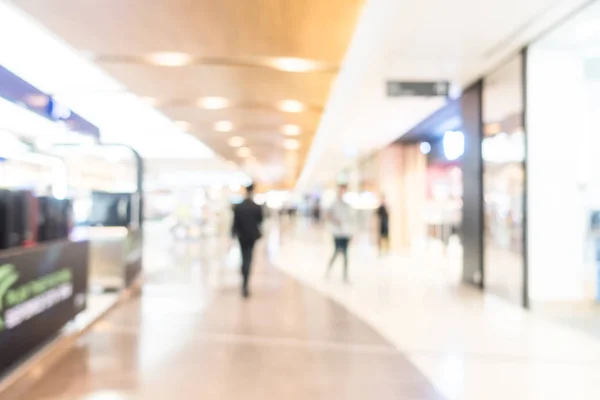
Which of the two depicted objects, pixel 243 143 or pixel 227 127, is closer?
pixel 227 127

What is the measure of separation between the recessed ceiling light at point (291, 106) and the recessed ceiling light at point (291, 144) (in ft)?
16.3

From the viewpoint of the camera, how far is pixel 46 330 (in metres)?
4.21

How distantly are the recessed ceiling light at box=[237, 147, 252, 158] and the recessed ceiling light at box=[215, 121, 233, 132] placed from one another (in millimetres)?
4677

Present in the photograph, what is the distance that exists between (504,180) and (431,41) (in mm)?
2409

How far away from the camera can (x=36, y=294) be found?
398cm

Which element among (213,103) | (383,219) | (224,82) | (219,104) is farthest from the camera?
(383,219)

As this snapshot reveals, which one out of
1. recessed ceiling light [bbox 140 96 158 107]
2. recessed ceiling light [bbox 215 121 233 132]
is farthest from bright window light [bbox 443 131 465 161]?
recessed ceiling light [bbox 140 96 158 107]

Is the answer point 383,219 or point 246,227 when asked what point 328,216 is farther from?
point 383,219

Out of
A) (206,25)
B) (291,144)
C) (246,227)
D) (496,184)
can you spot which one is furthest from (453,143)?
(206,25)

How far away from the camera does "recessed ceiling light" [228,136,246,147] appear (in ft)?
52.4

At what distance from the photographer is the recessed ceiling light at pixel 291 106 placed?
34.3ft

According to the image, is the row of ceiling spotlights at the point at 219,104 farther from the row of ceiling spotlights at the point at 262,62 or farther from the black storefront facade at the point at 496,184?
the black storefront facade at the point at 496,184

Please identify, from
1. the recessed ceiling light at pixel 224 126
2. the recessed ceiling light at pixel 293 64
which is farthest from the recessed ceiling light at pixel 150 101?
the recessed ceiling light at pixel 293 64

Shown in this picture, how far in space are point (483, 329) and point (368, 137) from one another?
379 inches
